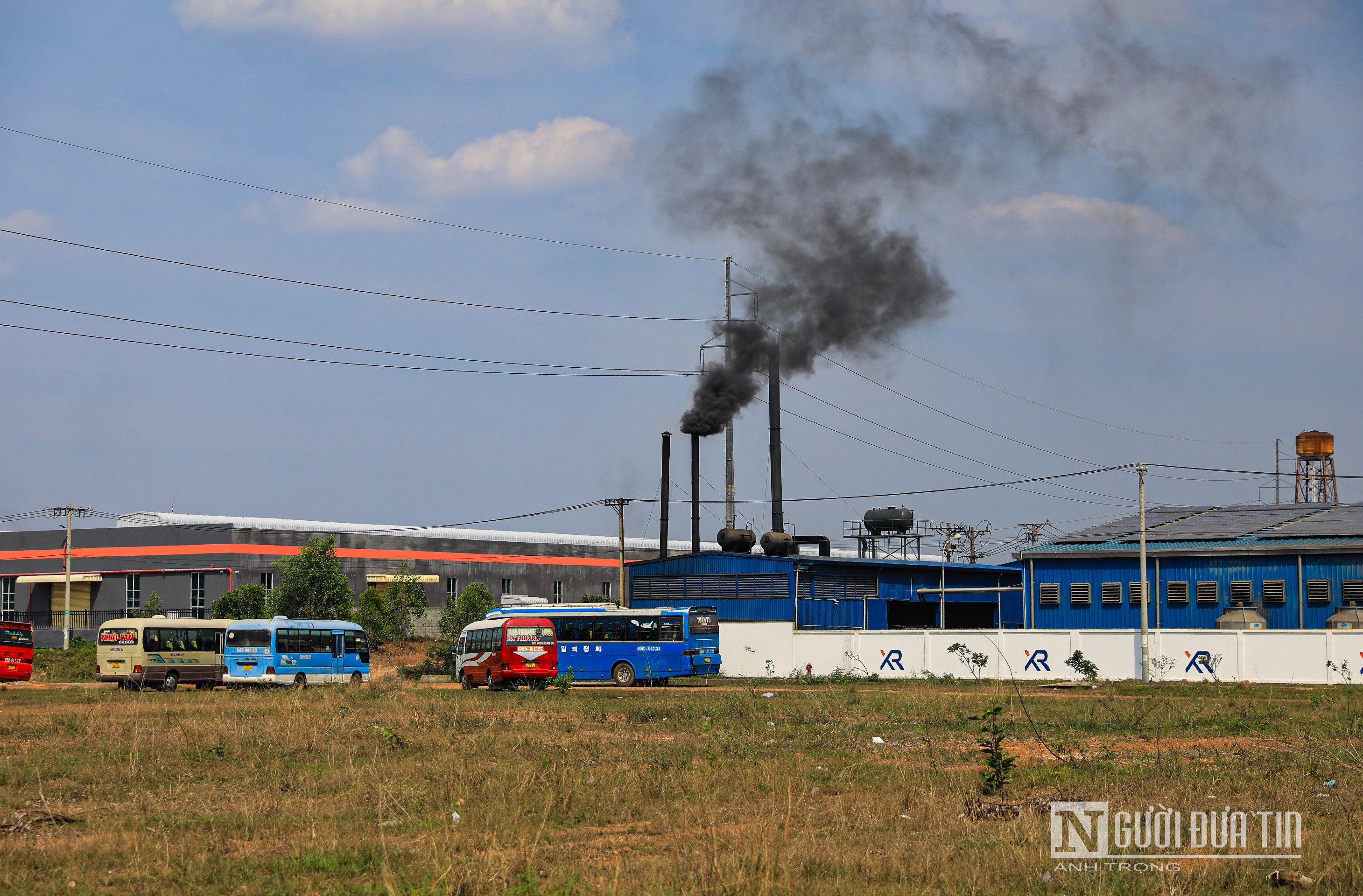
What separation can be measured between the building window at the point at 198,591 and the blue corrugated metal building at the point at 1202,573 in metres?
52.3

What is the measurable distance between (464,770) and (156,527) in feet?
226

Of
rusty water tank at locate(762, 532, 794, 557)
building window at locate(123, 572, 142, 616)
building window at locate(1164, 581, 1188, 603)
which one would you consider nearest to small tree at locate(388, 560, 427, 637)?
building window at locate(123, 572, 142, 616)

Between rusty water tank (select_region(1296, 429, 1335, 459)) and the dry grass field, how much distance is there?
63.5 metres

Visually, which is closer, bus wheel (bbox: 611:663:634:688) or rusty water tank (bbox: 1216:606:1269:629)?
bus wheel (bbox: 611:663:634:688)

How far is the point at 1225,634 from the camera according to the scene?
41.3 meters

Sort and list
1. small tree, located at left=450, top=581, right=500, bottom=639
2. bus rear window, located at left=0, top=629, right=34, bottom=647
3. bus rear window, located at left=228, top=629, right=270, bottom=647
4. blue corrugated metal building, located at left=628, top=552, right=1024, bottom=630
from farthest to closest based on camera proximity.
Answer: small tree, located at left=450, top=581, right=500, bottom=639, blue corrugated metal building, located at left=628, top=552, right=1024, bottom=630, bus rear window, located at left=0, top=629, right=34, bottom=647, bus rear window, located at left=228, top=629, right=270, bottom=647

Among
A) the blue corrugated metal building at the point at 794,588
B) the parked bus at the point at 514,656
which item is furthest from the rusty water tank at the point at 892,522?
the parked bus at the point at 514,656

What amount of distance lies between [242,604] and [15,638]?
23.8 m

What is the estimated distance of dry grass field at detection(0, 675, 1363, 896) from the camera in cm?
1010

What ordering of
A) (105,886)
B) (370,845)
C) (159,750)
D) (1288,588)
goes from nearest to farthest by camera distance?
(105,886)
(370,845)
(159,750)
(1288,588)

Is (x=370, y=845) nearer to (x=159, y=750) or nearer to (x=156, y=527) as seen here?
(x=159, y=750)

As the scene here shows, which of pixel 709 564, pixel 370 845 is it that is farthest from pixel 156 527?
pixel 370 845
